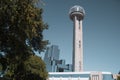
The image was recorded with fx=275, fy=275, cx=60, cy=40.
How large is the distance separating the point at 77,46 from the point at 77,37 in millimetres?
4117

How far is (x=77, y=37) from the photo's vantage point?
119 m

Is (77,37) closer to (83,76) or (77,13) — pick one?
(77,13)

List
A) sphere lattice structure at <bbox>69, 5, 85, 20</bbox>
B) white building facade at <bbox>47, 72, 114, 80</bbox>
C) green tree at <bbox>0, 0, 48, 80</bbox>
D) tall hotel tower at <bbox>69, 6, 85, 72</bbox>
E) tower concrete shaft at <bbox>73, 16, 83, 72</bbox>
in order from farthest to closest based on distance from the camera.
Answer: sphere lattice structure at <bbox>69, 5, 85, 20</bbox> → tall hotel tower at <bbox>69, 6, 85, 72</bbox> → tower concrete shaft at <bbox>73, 16, 83, 72</bbox> → white building facade at <bbox>47, 72, 114, 80</bbox> → green tree at <bbox>0, 0, 48, 80</bbox>

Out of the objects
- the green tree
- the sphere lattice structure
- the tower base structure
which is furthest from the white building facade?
the green tree

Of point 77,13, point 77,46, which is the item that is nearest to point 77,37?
point 77,46

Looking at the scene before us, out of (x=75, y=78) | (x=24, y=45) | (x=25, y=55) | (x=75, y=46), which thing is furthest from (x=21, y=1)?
(x=75, y=46)

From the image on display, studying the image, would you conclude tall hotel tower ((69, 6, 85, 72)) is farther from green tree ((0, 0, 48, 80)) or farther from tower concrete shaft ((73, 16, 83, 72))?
green tree ((0, 0, 48, 80))

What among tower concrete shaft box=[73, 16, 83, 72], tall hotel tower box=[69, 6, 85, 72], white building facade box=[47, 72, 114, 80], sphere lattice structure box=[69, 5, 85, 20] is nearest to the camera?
white building facade box=[47, 72, 114, 80]

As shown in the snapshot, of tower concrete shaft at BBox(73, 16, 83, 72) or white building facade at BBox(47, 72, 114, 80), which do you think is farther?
tower concrete shaft at BBox(73, 16, 83, 72)

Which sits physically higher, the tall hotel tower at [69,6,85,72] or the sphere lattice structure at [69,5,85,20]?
the sphere lattice structure at [69,5,85,20]

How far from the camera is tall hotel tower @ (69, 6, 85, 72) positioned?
11462 cm

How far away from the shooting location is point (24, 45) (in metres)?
23.2

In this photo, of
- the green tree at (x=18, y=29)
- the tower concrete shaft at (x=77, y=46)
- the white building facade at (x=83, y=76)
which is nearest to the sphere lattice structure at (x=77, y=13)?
the tower concrete shaft at (x=77, y=46)

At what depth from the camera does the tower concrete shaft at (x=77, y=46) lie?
114500mm
